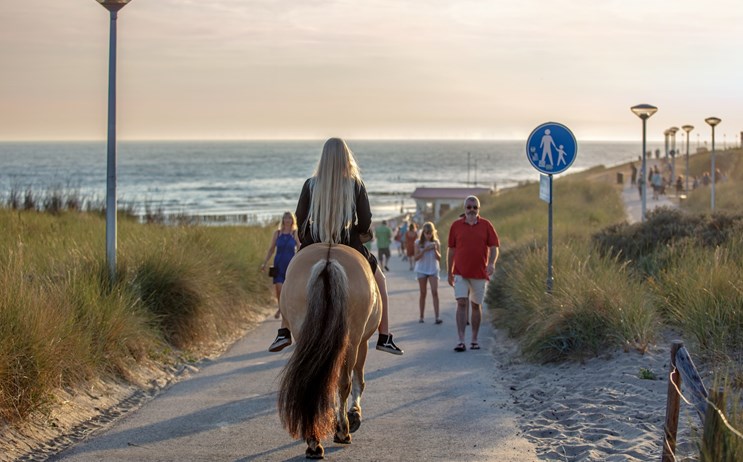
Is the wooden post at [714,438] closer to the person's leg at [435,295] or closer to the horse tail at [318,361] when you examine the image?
the horse tail at [318,361]

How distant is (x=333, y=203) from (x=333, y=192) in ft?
0.30

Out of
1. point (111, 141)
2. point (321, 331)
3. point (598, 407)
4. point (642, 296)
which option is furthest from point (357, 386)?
point (111, 141)

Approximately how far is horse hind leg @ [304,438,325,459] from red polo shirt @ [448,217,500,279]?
19.5 ft

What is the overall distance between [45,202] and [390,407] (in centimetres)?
1824

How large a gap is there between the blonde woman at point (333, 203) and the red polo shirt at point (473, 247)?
5118mm

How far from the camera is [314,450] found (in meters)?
7.03

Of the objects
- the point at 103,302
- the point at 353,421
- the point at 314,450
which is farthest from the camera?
the point at 103,302

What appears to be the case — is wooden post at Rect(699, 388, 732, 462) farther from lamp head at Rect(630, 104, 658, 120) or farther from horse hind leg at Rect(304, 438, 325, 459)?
lamp head at Rect(630, 104, 658, 120)

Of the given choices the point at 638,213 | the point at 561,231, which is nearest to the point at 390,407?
the point at 561,231

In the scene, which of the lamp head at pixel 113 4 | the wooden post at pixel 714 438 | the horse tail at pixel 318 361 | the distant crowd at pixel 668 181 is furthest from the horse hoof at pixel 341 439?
the distant crowd at pixel 668 181

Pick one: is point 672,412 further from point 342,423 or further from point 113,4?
point 113,4

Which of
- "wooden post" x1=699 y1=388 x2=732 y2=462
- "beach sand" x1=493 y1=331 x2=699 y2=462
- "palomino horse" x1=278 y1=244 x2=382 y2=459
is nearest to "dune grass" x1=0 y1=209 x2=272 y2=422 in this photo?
"palomino horse" x1=278 y1=244 x2=382 y2=459

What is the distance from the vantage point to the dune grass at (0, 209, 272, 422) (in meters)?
7.91

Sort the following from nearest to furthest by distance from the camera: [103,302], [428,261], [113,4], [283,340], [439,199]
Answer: [283,340], [103,302], [113,4], [428,261], [439,199]
